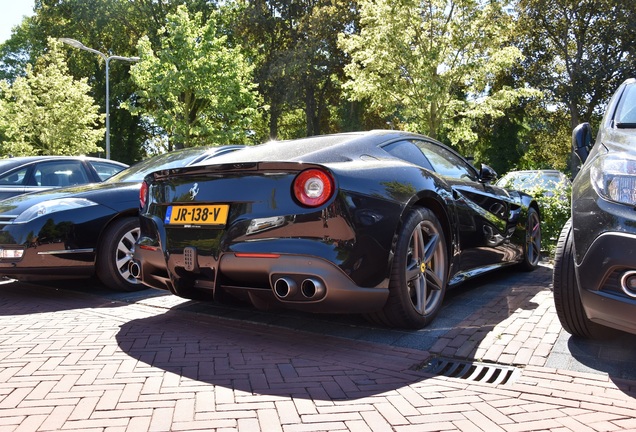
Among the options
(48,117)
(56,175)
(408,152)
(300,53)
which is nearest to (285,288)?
(408,152)

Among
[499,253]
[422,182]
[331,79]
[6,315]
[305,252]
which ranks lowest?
[6,315]

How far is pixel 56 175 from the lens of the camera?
719cm

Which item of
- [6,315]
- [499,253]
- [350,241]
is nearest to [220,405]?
[350,241]

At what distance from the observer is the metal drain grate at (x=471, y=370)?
2.97m

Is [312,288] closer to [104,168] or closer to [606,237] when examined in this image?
Result: [606,237]

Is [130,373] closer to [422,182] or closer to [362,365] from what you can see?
[362,365]

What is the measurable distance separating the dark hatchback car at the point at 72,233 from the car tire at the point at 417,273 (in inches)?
108

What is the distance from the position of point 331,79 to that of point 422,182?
26.5 m

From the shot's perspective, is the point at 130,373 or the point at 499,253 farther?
the point at 499,253

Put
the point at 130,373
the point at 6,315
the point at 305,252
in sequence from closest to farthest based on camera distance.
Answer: the point at 130,373, the point at 305,252, the point at 6,315

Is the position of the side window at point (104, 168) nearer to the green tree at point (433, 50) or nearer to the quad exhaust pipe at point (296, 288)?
the quad exhaust pipe at point (296, 288)

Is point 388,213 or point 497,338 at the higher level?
point 388,213

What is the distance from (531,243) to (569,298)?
124 inches

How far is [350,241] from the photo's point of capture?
3.24m
